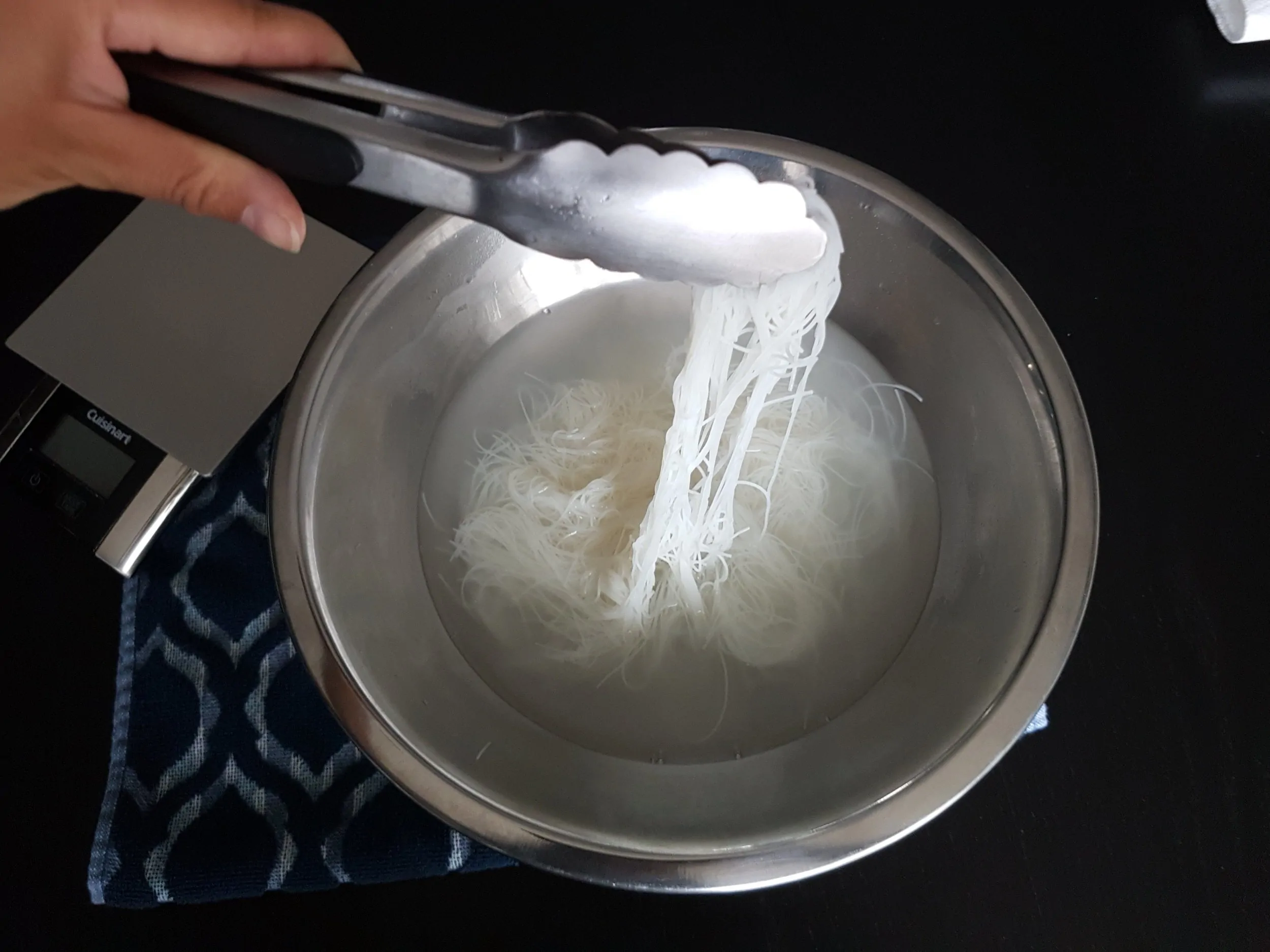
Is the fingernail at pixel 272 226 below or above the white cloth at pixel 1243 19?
below

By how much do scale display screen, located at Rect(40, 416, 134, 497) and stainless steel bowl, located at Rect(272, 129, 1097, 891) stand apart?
290 mm

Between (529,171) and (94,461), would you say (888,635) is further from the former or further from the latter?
(94,461)

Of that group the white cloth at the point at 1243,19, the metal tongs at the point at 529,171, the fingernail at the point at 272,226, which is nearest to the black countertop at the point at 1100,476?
the white cloth at the point at 1243,19

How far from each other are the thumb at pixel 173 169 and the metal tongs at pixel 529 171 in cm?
4

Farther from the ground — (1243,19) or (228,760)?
(1243,19)

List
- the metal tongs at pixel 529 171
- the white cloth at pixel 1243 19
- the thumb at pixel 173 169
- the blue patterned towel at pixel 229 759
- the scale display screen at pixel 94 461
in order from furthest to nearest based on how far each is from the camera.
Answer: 1. the white cloth at pixel 1243 19
2. the scale display screen at pixel 94 461
3. the blue patterned towel at pixel 229 759
4. the thumb at pixel 173 169
5. the metal tongs at pixel 529 171

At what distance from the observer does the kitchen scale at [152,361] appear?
945 millimetres

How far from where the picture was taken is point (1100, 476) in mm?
1044

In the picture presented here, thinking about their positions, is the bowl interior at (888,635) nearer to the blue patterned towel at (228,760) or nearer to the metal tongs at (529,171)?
the blue patterned towel at (228,760)

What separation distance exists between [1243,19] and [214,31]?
133 centimetres

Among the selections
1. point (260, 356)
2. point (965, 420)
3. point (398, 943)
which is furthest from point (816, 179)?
point (398, 943)

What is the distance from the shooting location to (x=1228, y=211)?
1188 mm

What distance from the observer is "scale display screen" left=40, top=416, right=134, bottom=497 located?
0.94 m

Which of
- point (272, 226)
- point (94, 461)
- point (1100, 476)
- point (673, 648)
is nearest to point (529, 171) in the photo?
point (272, 226)
